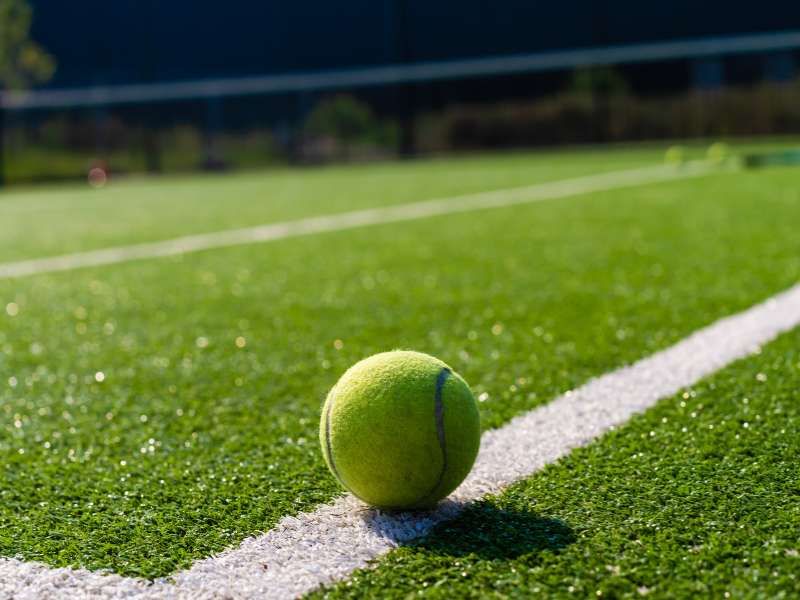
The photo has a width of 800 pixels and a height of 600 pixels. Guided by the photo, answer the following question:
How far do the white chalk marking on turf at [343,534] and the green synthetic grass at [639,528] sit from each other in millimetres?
54

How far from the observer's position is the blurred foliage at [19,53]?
28.7m

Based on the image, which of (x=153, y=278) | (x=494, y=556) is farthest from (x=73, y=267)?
(x=494, y=556)

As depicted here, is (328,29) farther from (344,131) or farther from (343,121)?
(344,131)

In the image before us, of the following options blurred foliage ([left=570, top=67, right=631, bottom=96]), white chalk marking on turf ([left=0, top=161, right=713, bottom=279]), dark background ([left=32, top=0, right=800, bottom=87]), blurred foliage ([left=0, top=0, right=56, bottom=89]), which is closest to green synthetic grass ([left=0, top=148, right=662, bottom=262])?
white chalk marking on turf ([left=0, top=161, right=713, bottom=279])

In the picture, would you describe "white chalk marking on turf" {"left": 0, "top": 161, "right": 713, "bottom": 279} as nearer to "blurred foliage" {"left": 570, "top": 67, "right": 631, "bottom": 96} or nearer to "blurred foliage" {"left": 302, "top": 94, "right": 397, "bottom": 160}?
"blurred foliage" {"left": 570, "top": 67, "right": 631, "bottom": 96}

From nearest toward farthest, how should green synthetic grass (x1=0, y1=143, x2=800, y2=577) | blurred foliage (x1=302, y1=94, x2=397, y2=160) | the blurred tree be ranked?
green synthetic grass (x1=0, y1=143, x2=800, y2=577) < blurred foliage (x1=302, y1=94, x2=397, y2=160) < the blurred tree

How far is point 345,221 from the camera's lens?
8.44 meters

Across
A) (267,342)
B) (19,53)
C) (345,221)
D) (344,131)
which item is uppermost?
(19,53)

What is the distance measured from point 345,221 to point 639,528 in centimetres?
675

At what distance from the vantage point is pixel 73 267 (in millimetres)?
6270

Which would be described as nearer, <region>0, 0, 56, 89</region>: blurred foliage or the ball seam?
the ball seam

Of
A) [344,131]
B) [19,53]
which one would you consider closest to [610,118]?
[344,131]

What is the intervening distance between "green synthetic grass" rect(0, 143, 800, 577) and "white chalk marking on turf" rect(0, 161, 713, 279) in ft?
1.40

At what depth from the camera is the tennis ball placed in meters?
1.90
